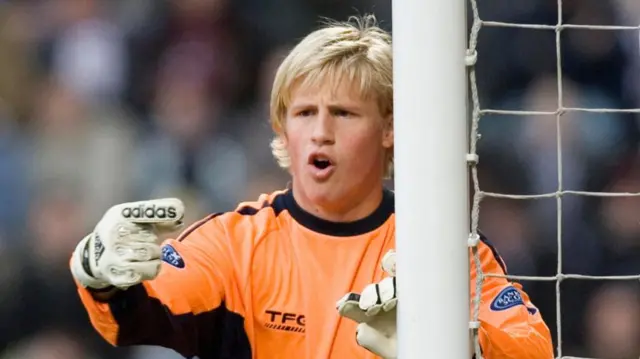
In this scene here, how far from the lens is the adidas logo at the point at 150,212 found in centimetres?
119

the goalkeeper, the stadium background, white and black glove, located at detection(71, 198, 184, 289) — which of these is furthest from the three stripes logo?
the stadium background

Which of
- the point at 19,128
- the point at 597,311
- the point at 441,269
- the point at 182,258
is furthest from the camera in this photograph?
the point at 19,128

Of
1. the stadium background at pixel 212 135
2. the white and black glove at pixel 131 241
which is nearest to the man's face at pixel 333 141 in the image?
the white and black glove at pixel 131 241

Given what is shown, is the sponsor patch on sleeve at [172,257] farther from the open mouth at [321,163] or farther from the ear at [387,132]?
the ear at [387,132]

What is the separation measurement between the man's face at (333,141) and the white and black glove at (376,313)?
16.8 inches

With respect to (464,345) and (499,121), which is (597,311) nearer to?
(499,121)

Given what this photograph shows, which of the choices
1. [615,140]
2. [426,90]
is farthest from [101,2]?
[426,90]

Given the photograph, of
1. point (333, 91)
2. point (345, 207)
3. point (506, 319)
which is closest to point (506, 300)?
point (506, 319)

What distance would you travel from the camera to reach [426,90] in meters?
1.14

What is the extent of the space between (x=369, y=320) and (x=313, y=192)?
0.44 m

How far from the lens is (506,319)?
1.46m

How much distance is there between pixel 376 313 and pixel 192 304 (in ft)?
Answer: 1.33

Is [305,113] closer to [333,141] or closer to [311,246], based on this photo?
[333,141]

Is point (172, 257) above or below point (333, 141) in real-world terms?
below
